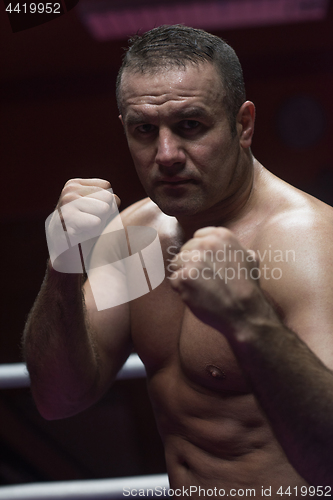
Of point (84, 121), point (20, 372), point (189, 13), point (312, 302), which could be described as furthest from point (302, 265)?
point (84, 121)

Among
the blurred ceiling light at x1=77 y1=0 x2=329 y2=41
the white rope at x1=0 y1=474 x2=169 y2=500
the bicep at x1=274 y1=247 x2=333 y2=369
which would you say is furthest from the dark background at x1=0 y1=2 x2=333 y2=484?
the bicep at x1=274 y1=247 x2=333 y2=369

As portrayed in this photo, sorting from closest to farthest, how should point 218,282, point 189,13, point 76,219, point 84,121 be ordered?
point 218,282 < point 76,219 < point 189,13 < point 84,121

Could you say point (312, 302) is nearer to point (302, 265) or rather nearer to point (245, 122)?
point (302, 265)

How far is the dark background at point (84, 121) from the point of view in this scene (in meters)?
1.80

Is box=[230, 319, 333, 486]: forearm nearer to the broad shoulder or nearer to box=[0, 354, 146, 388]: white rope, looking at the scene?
the broad shoulder

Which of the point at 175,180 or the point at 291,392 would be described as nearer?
the point at 291,392

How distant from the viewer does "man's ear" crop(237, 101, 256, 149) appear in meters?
0.91

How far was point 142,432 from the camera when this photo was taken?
7.37ft

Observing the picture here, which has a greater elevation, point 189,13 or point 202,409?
point 189,13

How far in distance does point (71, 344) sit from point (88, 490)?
0.36m

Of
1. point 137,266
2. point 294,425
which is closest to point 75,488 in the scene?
point 137,266

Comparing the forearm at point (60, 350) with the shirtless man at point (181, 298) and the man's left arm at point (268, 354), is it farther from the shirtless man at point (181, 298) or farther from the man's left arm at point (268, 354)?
the man's left arm at point (268, 354)

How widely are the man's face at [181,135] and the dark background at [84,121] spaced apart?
3.29 ft

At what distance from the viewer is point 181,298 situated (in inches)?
26.5
